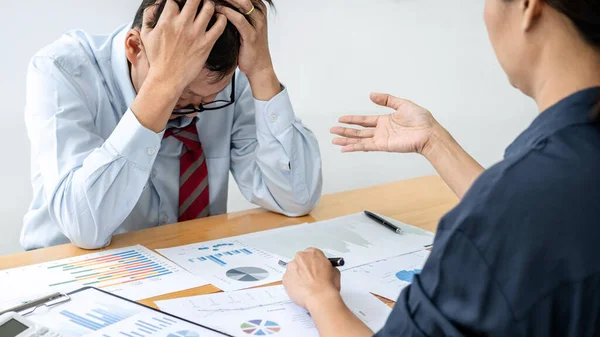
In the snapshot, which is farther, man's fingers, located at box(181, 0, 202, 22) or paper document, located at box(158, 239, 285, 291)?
man's fingers, located at box(181, 0, 202, 22)

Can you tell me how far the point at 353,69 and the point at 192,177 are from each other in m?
1.43

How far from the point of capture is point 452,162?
4.57 feet

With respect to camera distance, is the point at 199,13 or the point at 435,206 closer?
the point at 199,13

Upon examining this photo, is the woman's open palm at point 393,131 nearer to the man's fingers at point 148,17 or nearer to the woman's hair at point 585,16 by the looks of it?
the man's fingers at point 148,17

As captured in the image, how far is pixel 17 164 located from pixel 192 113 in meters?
1.08

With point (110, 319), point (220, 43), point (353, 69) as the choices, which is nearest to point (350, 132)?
point (220, 43)

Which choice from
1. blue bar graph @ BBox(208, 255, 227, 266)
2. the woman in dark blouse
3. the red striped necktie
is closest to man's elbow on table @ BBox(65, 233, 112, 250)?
blue bar graph @ BBox(208, 255, 227, 266)

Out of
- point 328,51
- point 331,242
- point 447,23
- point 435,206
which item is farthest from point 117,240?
point 447,23

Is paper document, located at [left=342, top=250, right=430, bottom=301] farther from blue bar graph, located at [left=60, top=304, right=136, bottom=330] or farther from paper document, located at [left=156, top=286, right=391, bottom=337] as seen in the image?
blue bar graph, located at [left=60, top=304, right=136, bottom=330]

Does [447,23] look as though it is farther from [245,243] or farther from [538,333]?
[538,333]

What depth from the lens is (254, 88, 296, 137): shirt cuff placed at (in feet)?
5.62

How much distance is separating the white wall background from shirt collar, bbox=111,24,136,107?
83cm

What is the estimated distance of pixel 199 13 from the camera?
1.48m

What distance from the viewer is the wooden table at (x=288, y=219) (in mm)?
1422
